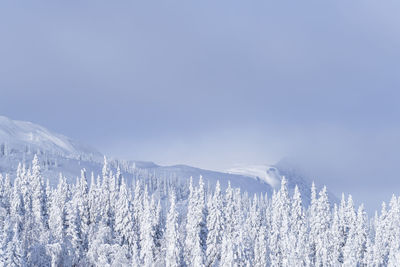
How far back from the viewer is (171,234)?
2721 inches

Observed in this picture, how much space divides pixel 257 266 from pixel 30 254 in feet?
118

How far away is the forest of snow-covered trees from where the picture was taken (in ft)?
224

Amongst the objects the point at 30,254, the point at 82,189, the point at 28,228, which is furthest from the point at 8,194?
the point at 30,254

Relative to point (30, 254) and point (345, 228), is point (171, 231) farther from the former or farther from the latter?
point (345, 228)

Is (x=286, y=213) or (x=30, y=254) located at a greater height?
(x=286, y=213)

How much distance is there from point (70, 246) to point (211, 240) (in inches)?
732

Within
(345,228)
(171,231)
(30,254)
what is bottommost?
(30,254)

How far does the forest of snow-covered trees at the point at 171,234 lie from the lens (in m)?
68.2

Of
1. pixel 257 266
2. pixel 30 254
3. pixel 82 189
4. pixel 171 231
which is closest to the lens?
pixel 30 254

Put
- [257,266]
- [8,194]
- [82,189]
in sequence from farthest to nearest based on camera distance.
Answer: [8,194] → [82,189] → [257,266]

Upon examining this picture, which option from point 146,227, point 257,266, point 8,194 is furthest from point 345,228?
point 8,194

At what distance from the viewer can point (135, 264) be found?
2859 inches

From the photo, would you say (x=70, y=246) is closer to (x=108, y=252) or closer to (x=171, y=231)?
(x=108, y=252)

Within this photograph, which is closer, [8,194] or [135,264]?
[135,264]
